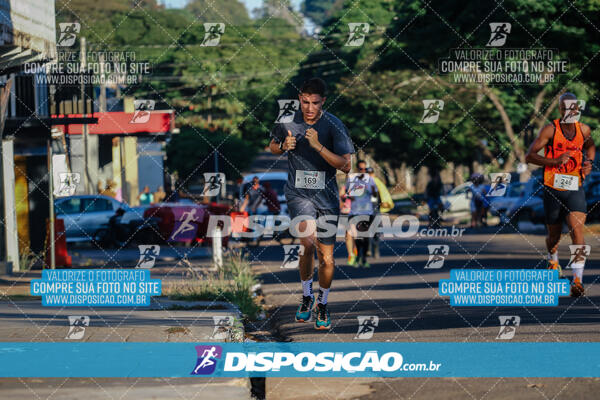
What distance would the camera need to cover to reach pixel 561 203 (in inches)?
457

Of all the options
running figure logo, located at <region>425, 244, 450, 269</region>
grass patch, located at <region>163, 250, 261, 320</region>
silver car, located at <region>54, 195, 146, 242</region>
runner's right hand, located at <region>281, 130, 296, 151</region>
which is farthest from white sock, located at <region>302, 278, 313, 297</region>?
silver car, located at <region>54, 195, 146, 242</region>

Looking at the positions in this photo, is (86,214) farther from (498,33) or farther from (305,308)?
(305,308)

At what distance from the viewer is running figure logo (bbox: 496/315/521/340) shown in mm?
8955

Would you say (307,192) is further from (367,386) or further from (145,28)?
(145,28)

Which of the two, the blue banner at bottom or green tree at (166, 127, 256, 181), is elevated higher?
Answer: the blue banner at bottom

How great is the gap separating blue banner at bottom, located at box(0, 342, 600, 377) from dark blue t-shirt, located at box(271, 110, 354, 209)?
1.17 metres

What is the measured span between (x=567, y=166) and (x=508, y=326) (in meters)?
2.42

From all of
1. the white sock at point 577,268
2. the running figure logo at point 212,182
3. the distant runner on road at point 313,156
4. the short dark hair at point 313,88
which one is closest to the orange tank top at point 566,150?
the white sock at point 577,268

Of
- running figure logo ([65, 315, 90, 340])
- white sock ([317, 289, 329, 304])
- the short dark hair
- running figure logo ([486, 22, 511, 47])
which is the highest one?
running figure logo ([486, 22, 511, 47])

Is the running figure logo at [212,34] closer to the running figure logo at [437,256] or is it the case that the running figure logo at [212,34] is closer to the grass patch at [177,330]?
the running figure logo at [437,256]

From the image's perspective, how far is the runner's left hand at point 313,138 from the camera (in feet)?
27.1

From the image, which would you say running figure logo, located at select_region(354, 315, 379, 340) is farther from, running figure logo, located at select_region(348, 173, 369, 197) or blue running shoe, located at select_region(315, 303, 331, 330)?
running figure logo, located at select_region(348, 173, 369, 197)

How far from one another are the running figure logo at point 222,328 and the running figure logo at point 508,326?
7.18 ft

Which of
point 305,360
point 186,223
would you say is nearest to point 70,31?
point 186,223
